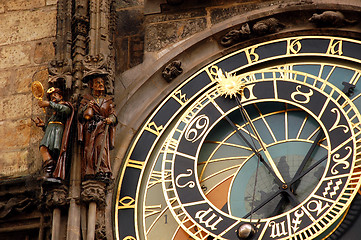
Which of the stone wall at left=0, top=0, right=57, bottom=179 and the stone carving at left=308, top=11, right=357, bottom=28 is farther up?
the stone wall at left=0, top=0, right=57, bottom=179

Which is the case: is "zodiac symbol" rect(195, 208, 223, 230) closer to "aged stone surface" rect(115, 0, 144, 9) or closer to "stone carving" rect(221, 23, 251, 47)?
"stone carving" rect(221, 23, 251, 47)

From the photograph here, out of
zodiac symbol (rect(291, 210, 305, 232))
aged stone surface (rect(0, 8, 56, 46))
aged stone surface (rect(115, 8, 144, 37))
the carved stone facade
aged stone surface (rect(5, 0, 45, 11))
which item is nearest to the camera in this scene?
zodiac symbol (rect(291, 210, 305, 232))

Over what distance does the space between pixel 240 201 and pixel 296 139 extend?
60cm

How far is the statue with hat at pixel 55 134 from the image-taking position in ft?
29.2

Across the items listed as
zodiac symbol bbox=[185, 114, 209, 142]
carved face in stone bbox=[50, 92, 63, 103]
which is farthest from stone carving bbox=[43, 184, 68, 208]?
zodiac symbol bbox=[185, 114, 209, 142]

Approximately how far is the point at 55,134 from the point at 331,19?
2.14 meters

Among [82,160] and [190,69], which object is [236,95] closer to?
[190,69]

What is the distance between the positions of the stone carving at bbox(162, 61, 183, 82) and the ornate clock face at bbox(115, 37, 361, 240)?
0.10 metres

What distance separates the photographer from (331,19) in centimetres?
927

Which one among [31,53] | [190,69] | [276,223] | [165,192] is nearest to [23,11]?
[31,53]

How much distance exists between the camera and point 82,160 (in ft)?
29.3

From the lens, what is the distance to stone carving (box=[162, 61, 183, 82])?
948 cm

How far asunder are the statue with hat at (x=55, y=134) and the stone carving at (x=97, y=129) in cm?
10

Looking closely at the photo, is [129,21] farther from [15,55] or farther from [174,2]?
[15,55]
